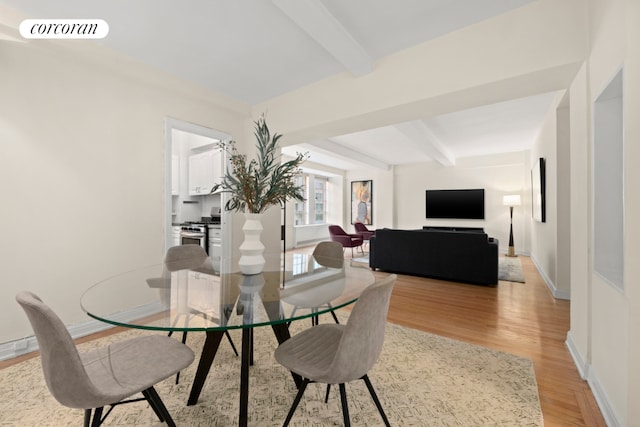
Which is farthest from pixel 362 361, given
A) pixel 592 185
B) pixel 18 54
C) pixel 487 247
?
pixel 487 247

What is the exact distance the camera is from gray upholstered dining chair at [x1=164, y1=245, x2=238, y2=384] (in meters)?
2.12

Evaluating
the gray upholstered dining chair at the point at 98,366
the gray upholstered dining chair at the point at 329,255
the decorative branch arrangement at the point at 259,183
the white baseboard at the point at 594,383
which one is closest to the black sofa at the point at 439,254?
the white baseboard at the point at 594,383

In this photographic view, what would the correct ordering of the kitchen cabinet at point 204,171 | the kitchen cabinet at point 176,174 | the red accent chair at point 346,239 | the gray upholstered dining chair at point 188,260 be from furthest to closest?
the red accent chair at point 346,239
the kitchen cabinet at point 176,174
the kitchen cabinet at point 204,171
the gray upholstered dining chair at point 188,260

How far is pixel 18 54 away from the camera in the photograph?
7.16ft

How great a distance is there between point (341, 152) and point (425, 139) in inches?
76.7

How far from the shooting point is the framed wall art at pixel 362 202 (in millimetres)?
9398

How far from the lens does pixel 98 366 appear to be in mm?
1231

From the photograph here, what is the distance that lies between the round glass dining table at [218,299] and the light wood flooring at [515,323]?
50.4 inches

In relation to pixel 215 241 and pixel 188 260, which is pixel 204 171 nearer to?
pixel 215 241

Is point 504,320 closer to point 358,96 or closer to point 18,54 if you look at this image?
point 358,96

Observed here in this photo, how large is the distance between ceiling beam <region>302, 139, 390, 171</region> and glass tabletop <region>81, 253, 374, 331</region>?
3.81m

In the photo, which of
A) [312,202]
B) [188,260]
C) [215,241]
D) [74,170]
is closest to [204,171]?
[215,241]

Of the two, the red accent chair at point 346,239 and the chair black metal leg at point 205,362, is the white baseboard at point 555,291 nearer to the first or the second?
the red accent chair at point 346,239

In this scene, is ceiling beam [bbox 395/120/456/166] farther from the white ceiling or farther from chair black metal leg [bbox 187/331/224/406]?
chair black metal leg [bbox 187/331/224/406]
